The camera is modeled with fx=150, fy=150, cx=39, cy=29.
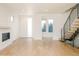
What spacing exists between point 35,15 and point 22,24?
2.17 meters

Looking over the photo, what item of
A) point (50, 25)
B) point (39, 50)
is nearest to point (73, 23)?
point (39, 50)

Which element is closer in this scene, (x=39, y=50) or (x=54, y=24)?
(x=39, y=50)

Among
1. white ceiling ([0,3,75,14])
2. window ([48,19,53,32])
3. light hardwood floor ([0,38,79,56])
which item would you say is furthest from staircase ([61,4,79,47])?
window ([48,19,53,32])

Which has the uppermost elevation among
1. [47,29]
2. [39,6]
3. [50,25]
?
[39,6]

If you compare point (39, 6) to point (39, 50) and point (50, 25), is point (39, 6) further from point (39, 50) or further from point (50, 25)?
point (50, 25)

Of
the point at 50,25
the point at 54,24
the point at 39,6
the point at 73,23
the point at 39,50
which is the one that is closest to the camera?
the point at 39,50

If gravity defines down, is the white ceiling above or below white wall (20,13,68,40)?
above

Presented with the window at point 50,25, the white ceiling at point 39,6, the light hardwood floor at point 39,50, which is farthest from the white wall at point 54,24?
the light hardwood floor at point 39,50

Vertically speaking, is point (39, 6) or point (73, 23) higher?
point (39, 6)

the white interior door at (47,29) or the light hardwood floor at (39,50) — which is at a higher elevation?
the white interior door at (47,29)

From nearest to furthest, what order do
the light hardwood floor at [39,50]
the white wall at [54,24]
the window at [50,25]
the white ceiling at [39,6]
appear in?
1. the light hardwood floor at [39,50]
2. the white ceiling at [39,6]
3. the white wall at [54,24]
4. the window at [50,25]

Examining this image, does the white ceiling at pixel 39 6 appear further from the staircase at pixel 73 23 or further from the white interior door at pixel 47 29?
the white interior door at pixel 47 29

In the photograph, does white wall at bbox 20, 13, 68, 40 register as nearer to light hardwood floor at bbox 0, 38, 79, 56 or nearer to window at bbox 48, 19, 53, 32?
window at bbox 48, 19, 53, 32

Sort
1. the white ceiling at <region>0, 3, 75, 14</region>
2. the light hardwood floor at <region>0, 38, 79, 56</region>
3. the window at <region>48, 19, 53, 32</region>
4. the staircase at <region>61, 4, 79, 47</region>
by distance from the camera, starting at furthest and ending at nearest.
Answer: the window at <region>48, 19, 53, 32</region> → the white ceiling at <region>0, 3, 75, 14</region> → the staircase at <region>61, 4, 79, 47</region> → the light hardwood floor at <region>0, 38, 79, 56</region>
